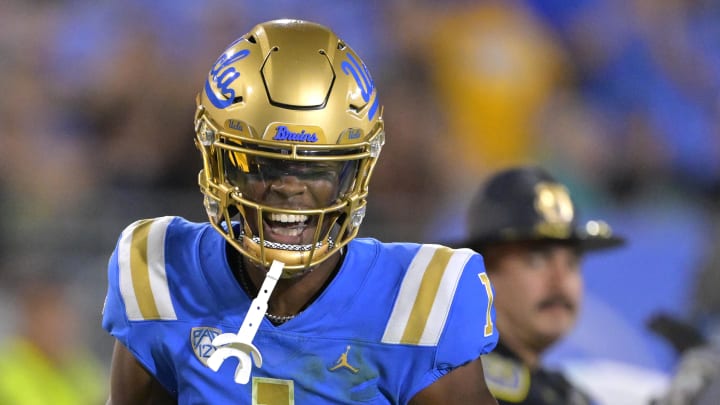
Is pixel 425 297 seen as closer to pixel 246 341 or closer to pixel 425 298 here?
pixel 425 298

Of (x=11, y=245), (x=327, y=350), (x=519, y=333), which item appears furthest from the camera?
(x=11, y=245)

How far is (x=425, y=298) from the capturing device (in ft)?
5.73

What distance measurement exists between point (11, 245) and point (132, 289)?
1.78 meters

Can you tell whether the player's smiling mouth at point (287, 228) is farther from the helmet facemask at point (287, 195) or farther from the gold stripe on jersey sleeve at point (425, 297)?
the gold stripe on jersey sleeve at point (425, 297)

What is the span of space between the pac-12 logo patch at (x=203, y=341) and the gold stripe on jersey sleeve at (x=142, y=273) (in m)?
0.07

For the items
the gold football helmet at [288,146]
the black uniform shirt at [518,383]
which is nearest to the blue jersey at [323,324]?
the gold football helmet at [288,146]

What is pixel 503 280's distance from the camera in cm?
303

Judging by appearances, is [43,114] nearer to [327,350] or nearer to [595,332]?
[595,332]

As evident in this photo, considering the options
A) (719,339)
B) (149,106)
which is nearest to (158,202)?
(149,106)

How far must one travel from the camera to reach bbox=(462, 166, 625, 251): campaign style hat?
3045 mm

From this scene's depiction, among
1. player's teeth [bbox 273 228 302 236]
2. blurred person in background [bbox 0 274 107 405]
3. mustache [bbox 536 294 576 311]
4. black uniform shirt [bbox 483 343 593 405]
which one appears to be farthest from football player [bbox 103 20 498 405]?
blurred person in background [bbox 0 274 107 405]

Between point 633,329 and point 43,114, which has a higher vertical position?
point 43,114

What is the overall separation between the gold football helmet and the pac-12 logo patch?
15cm

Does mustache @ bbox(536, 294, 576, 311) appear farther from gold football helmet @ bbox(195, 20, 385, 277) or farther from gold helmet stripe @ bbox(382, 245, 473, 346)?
gold football helmet @ bbox(195, 20, 385, 277)
